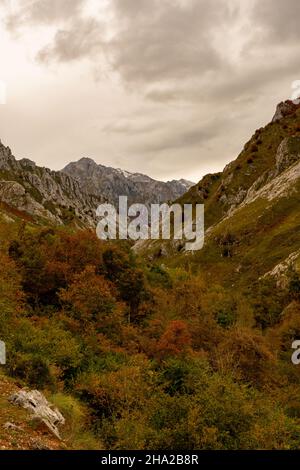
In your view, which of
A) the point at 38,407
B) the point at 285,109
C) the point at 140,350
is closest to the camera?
the point at 38,407

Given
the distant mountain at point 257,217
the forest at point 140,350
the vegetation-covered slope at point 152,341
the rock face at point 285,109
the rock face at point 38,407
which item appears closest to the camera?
the rock face at point 38,407

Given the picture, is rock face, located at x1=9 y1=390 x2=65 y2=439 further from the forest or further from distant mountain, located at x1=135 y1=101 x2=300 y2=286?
distant mountain, located at x1=135 y1=101 x2=300 y2=286

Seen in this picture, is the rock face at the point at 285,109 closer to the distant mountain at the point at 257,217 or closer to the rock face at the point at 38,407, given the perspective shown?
the distant mountain at the point at 257,217

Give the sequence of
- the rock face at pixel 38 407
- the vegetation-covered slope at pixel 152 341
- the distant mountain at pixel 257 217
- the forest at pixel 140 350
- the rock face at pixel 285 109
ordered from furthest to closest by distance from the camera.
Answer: the rock face at pixel 285 109, the distant mountain at pixel 257 217, the vegetation-covered slope at pixel 152 341, the forest at pixel 140 350, the rock face at pixel 38 407

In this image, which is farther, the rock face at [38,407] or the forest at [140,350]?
the forest at [140,350]

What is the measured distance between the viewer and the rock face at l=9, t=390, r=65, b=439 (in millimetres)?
22306

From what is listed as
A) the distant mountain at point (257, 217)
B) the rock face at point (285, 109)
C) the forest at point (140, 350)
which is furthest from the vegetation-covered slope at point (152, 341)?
the rock face at point (285, 109)

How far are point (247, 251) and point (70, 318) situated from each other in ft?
267

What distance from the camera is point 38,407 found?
77.5 ft

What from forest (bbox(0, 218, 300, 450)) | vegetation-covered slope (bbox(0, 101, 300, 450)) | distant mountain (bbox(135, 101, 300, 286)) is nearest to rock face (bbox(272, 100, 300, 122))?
distant mountain (bbox(135, 101, 300, 286))

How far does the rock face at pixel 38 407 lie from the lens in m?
22.3

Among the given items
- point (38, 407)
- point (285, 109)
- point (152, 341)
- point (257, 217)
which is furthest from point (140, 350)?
point (285, 109)

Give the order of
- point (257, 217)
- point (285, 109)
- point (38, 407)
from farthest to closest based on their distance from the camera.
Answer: point (285, 109) < point (257, 217) < point (38, 407)

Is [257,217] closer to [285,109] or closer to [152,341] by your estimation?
[285,109]
